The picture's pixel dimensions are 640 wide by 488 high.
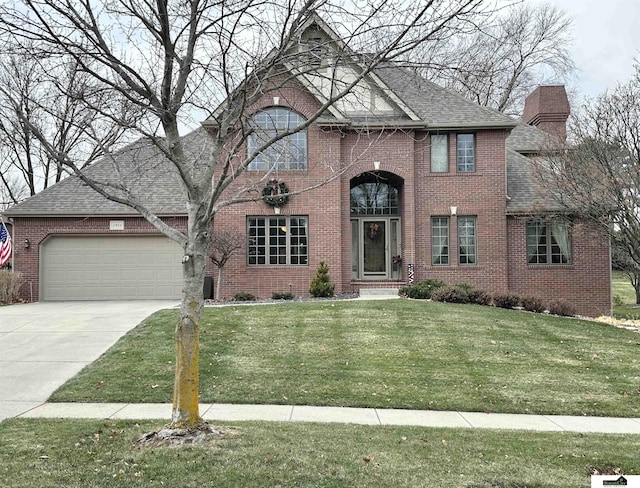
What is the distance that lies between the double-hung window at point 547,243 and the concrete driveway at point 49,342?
12.1 m

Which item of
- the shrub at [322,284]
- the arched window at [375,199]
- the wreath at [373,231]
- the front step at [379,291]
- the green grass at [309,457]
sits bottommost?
the green grass at [309,457]

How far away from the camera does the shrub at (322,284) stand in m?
15.7

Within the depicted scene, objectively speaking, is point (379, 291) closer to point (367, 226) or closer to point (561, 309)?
point (367, 226)

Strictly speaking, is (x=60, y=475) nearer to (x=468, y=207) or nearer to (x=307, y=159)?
(x=307, y=159)

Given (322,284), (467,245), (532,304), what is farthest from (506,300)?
(322,284)

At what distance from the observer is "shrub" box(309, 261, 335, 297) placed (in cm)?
1573

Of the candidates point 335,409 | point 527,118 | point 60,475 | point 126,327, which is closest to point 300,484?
point 60,475

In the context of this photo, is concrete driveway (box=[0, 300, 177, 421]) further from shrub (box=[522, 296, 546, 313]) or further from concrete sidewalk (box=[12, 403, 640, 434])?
shrub (box=[522, 296, 546, 313])

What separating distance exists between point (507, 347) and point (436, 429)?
177 inches

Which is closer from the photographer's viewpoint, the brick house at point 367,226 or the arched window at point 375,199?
the brick house at point 367,226

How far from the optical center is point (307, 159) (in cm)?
1673

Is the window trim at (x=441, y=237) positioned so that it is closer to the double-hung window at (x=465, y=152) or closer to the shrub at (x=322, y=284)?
the double-hung window at (x=465, y=152)

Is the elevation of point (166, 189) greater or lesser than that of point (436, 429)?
greater

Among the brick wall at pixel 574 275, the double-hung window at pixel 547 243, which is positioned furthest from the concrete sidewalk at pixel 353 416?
the double-hung window at pixel 547 243
